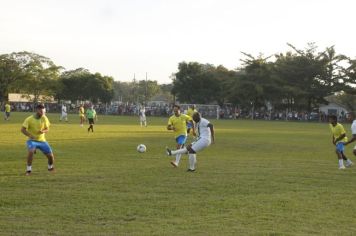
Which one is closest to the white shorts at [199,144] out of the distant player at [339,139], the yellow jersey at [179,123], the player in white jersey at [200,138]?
the player in white jersey at [200,138]

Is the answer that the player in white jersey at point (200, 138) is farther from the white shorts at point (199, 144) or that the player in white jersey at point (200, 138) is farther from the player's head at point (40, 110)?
the player's head at point (40, 110)

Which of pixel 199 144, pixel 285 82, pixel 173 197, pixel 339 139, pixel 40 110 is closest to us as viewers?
pixel 173 197

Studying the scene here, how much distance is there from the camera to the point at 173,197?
10.4 m

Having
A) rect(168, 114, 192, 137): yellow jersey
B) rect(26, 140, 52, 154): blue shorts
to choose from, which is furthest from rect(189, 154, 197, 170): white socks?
rect(26, 140, 52, 154): blue shorts

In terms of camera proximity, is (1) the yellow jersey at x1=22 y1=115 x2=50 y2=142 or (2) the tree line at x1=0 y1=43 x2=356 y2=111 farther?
(2) the tree line at x1=0 y1=43 x2=356 y2=111

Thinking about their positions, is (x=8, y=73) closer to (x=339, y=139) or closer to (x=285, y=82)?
(x=285, y=82)

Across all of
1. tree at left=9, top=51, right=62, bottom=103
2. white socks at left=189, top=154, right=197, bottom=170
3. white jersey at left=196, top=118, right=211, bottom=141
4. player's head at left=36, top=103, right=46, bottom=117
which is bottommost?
white socks at left=189, top=154, right=197, bottom=170

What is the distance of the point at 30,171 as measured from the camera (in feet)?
44.0

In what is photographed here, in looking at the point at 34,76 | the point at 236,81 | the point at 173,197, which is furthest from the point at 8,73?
the point at 173,197

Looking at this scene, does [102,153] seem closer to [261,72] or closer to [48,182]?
[48,182]

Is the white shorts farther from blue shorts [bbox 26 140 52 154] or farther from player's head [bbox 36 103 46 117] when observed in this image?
player's head [bbox 36 103 46 117]

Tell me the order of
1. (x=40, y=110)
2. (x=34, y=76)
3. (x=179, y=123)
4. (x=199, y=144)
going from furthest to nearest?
(x=34, y=76)
(x=179, y=123)
(x=199, y=144)
(x=40, y=110)

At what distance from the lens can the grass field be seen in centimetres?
799

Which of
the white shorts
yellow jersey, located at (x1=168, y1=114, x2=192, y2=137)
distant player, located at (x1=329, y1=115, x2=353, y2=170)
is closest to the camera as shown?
the white shorts
